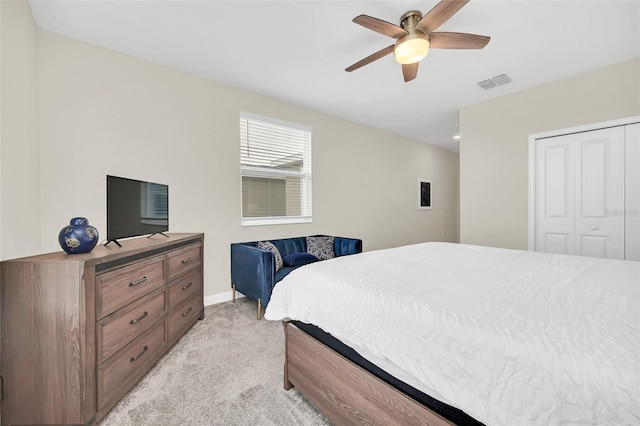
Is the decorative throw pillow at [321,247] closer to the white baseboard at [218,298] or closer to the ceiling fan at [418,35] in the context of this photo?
the white baseboard at [218,298]

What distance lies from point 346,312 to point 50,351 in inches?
59.8

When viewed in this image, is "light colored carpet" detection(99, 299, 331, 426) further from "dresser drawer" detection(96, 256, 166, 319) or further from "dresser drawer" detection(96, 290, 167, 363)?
"dresser drawer" detection(96, 256, 166, 319)

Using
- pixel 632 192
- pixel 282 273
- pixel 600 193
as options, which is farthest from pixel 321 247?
pixel 632 192

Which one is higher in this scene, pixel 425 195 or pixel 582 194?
pixel 425 195

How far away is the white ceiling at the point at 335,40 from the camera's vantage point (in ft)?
6.82

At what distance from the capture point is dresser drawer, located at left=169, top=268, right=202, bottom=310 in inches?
85.6

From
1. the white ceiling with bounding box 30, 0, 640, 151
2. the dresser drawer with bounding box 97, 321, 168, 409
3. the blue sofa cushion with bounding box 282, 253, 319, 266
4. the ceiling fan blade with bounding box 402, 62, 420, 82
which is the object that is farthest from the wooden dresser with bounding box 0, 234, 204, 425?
the ceiling fan blade with bounding box 402, 62, 420, 82

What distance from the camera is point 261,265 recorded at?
274 centimetres

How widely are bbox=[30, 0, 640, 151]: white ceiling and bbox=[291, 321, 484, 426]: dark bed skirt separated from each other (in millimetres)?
2349

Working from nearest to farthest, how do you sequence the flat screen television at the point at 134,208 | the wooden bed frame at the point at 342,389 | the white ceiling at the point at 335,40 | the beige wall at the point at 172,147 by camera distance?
1. the wooden bed frame at the point at 342,389
2. the flat screen television at the point at 134,208
3. the white ceiling at the point at 335,40
4. the beige wall at the point at 172,147

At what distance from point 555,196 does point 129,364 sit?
4716mm

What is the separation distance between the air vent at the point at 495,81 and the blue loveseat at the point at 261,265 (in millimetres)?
2598

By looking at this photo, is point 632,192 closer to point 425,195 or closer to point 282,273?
point 425,195

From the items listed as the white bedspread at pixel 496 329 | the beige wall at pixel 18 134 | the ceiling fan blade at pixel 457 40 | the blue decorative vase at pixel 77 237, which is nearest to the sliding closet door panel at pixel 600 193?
the white bedspread at pixel 496 329
